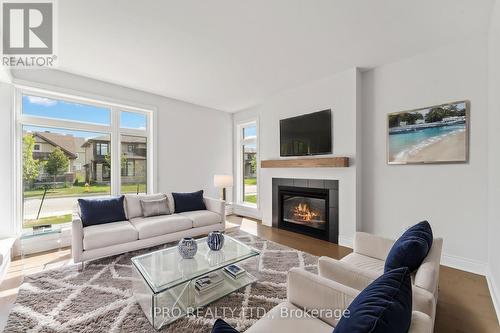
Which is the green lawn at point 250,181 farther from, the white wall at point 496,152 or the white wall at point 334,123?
the white wall at point 496,152

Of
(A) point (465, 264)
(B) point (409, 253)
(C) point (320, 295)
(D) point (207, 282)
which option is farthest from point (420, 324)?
(A) point (465, 264)

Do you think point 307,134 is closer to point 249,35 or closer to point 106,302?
point 249,35

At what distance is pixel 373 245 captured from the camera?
2096 millimetres

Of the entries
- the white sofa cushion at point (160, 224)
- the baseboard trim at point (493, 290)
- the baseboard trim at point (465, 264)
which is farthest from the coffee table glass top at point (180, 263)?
the baseboard trim at point (465, 264)

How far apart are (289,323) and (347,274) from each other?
1.85 feet

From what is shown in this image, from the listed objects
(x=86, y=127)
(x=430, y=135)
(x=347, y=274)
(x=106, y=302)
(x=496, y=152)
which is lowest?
(x=106, y=302)

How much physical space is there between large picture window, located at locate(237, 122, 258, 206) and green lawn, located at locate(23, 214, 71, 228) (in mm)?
3393

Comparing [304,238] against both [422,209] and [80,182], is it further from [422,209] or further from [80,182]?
[80,182]

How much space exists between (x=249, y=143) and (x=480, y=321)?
4578 mm

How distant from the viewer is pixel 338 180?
11.4 ft

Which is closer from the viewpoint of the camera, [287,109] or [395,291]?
[395,291]

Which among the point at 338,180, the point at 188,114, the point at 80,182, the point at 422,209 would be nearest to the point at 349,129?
the point at 338,180

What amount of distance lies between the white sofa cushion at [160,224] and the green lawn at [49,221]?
4.20 ft

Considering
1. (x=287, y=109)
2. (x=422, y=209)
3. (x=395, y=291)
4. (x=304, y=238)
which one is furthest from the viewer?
(x=287, y=109)
